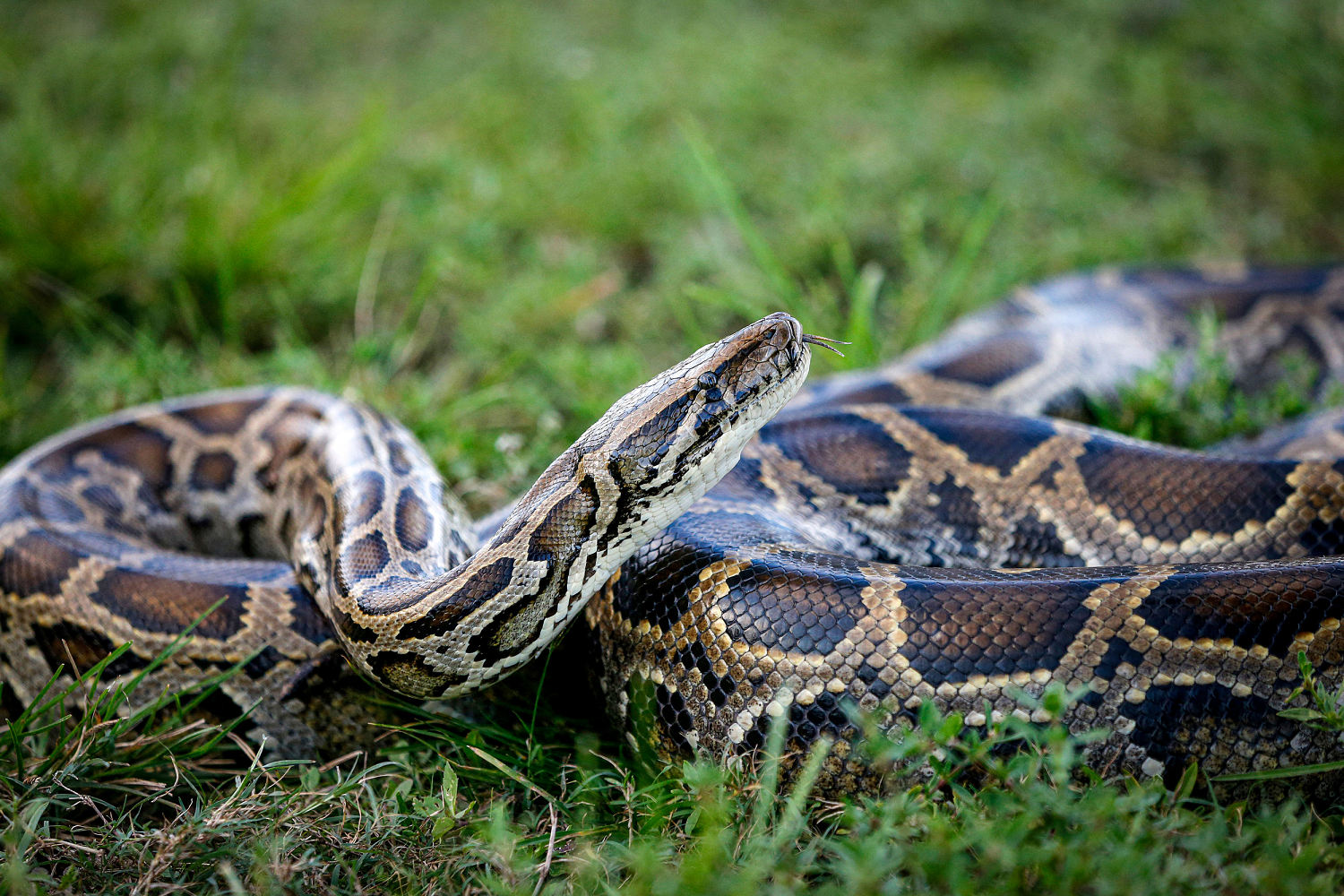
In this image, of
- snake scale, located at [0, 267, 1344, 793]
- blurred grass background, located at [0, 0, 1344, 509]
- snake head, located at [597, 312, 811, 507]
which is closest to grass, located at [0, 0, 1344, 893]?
blurred grass background, located at [0, 0, 1344, 509]

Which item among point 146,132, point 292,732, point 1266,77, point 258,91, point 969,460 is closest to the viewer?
point 292,732

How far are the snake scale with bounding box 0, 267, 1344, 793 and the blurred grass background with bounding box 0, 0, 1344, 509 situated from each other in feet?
2.72

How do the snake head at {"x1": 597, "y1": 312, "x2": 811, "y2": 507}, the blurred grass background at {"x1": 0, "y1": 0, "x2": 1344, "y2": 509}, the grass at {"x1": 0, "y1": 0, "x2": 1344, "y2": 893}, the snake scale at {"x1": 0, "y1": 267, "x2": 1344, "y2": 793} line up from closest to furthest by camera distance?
the grass at {"x1": 0, "y1": 0, "x2": 1344, "y2": 893} < the snake scale at {"x1": 0, "y1": 267, "x2": 1344, "y2": 793} < the snake head at {"x1": 597, "y1": 312, "x2": 811, "y2": 507} < the blurred grass background at {"x1": 0, "y1": 0, "x2": 1344, "y2": 509}

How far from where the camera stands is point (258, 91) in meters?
9.62

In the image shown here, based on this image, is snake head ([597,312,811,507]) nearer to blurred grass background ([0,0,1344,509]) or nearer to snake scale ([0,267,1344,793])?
snake scale ([0,267,1344,793])

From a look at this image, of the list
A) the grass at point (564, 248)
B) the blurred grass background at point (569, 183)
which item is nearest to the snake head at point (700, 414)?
the grass at point (564, 248)

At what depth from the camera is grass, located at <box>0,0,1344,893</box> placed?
299cm

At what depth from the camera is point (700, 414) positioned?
371 centimetres

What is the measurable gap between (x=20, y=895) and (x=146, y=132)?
6747mm

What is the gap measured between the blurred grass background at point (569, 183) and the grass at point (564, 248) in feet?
0.12

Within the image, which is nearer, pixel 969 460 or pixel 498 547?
pixel 498 547

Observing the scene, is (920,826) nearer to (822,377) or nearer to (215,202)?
(822,377)

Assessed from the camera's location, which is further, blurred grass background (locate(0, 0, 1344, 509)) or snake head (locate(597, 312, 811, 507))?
blurred grass background (locate(0, 0, 1344, 509))

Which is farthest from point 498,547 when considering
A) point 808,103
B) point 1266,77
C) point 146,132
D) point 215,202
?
point 1266,77
